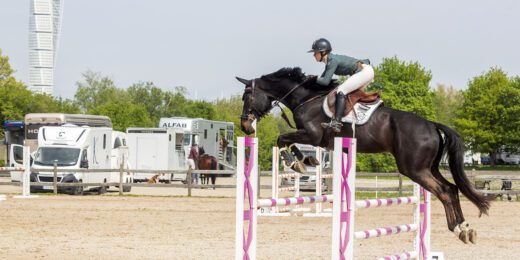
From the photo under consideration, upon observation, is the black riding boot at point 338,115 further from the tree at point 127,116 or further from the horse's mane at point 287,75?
the tree at point 127,116

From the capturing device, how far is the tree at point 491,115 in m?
65.1

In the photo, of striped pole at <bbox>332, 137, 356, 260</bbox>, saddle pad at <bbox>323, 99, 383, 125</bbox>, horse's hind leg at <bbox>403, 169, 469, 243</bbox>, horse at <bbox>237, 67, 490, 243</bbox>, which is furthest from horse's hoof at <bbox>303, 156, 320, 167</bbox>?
striped pole at <bbox>332, 137, 356, 260</bbox>

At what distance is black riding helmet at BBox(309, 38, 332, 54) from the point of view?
9945 mm

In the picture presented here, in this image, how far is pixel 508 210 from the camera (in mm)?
20922

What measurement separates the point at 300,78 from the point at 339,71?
596 mm

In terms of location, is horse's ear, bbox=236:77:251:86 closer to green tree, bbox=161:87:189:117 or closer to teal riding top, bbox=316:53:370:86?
teal riding top, bbox=316:53:370:86

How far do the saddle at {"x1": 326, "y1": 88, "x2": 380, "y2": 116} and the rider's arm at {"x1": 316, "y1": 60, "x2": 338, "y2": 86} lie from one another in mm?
156

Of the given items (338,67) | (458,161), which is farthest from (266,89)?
(458,161)

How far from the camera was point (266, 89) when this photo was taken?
34.4ft

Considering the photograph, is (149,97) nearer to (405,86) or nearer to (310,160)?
(405,86)

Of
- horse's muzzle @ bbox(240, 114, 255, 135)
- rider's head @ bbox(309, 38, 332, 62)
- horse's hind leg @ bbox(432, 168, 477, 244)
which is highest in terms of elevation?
rider's head @ bbox(309, 38, 332, 62)

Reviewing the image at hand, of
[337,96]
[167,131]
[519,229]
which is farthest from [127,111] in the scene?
[337,96]

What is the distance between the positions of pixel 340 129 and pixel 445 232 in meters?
6.06

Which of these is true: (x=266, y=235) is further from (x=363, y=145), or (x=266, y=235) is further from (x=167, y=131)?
(x=167, y=131)
